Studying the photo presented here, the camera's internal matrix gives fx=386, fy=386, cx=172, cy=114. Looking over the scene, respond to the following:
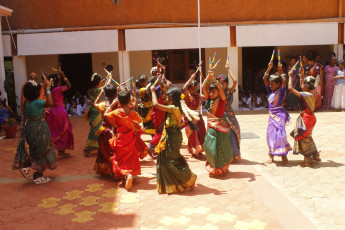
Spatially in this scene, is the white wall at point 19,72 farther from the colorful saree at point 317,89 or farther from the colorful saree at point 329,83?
the colorful saree at point 329,83

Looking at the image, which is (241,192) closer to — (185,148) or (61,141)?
(185,148)

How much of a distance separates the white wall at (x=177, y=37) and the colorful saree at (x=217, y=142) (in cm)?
726

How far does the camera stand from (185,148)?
26.3 ft

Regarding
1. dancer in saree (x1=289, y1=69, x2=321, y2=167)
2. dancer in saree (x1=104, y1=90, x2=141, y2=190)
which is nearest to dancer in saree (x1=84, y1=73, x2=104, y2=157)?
dancer in saree (x1=104, y1=90, x2=141, y2=190)

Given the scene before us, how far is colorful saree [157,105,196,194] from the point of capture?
5273 mm

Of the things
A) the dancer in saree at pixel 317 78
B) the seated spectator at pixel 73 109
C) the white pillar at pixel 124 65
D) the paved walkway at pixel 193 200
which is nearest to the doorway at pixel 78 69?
the seated spectator at pixel 73 109

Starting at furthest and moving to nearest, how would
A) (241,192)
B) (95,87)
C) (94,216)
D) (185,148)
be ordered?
(185,148) < (95,87) < (241,192) < (94,216)

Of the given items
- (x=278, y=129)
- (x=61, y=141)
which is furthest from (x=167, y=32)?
(x=278, y=129)

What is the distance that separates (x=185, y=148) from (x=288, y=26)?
23.5ft

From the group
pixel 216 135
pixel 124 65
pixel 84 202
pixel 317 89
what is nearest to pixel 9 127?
pixel 124 65

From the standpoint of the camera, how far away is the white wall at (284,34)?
508 inches

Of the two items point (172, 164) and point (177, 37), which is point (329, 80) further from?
point (172, 164)

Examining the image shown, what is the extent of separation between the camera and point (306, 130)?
6383 millimetres

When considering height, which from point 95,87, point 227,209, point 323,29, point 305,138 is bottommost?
point 227,209
